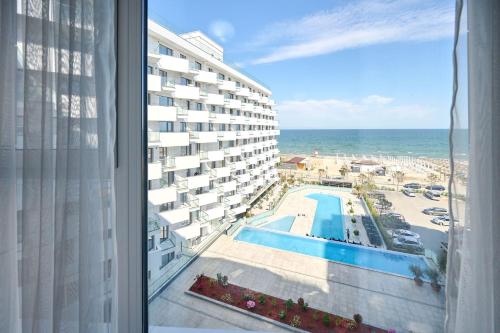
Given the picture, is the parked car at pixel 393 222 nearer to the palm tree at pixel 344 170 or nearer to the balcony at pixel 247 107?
the palm tree at pixel 344 170

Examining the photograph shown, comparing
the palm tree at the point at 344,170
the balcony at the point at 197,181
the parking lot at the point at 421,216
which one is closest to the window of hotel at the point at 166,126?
A: the balcony at the point at 197,181

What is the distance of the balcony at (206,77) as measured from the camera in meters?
1.14

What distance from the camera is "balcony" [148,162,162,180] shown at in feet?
3.55

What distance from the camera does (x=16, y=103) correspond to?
0.65 metres

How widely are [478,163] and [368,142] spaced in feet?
1.24

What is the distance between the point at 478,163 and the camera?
25.6 inches

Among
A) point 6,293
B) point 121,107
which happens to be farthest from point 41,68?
point 6,293

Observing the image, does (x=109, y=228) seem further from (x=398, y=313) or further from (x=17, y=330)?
(x=398, y=313)

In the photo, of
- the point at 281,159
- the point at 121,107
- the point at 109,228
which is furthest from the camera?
the point at 281,159

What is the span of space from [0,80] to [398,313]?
137cm

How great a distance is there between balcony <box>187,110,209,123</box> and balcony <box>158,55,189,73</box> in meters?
0.17

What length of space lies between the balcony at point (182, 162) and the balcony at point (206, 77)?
1.01 feet

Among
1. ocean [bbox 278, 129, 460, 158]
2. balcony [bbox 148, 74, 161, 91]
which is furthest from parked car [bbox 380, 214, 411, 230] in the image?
balcony [bbox 148, 74, 161, 91]

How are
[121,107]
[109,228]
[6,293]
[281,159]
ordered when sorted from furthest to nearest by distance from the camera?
[281,159], [121,107], [109,228], [6,293]
